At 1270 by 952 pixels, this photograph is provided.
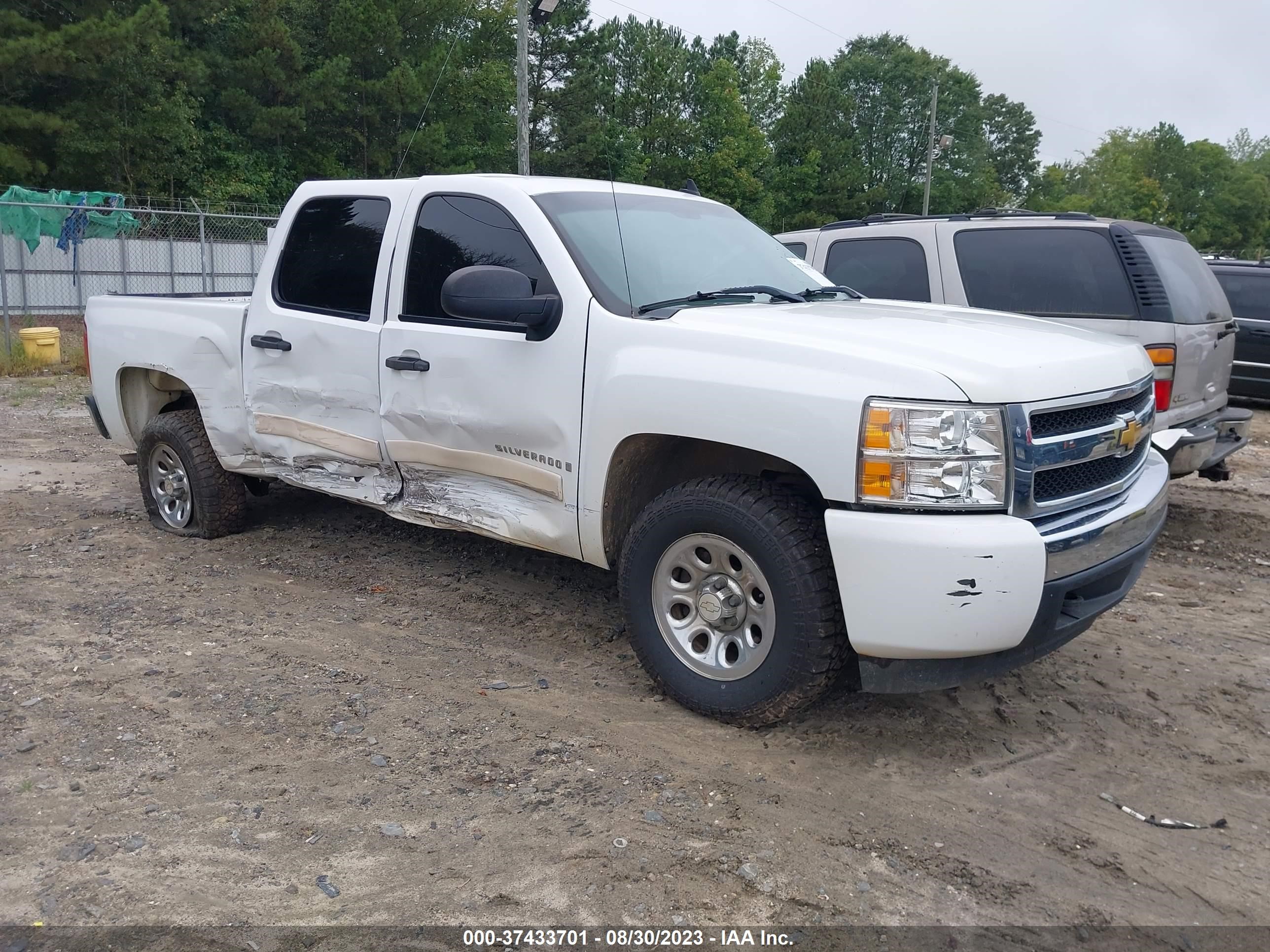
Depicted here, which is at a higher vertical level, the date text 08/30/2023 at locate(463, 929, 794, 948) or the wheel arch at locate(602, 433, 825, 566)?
the wheel arch at locate(602, 433, 825, 566)

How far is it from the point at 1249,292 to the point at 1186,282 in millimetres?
6733

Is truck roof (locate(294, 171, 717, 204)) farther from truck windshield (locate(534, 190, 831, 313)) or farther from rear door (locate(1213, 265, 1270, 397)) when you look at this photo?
rear door (locate(1213, 265, 1270, 397))

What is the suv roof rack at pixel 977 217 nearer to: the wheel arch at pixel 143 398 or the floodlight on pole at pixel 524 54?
the wheel arch at pixel 143 398

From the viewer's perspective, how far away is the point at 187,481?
617 cm

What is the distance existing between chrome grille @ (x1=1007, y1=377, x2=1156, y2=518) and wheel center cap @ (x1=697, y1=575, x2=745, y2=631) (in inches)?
38.7

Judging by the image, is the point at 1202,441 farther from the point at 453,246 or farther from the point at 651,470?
the point at 453,246

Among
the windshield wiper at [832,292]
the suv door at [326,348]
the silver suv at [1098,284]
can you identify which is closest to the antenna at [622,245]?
the windshield wiper at [832,292]

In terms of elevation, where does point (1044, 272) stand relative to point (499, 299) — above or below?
above

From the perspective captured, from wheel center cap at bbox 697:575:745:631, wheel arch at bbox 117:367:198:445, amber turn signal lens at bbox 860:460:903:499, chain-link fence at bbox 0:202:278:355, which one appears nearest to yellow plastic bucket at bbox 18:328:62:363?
chain-link fence at bbox 0:202:278:355

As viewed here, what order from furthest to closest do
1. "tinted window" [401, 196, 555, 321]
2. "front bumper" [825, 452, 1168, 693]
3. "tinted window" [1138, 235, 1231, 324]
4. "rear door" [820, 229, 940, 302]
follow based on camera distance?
"rear door" [820, 229, 940, 302]
"tinted window" [1138, 235, 1231, 324]
"tinted window" [401, 196, 555, 321]
"front bumper" [825, 452, 1168, 693]

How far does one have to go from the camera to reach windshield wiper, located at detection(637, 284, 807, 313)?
4.14 m

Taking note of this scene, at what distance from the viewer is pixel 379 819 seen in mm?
3219

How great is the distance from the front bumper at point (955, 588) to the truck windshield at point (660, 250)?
4.57ft

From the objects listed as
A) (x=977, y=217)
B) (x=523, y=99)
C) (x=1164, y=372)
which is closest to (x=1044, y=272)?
(x=977, y=217)
